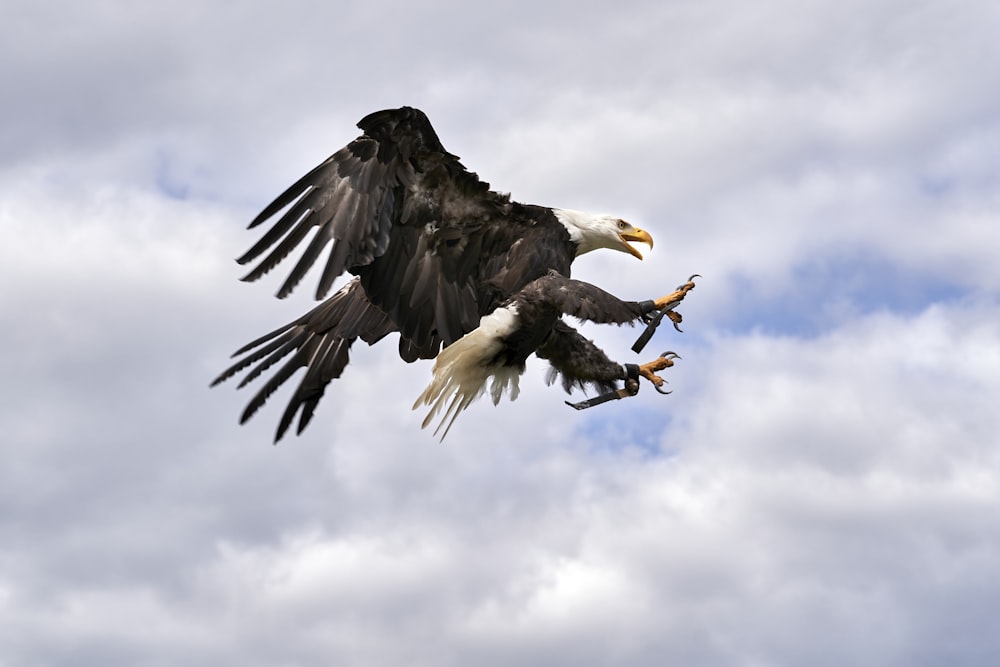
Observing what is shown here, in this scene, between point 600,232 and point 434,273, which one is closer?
point 434,273

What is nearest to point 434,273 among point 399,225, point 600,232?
point 399,225

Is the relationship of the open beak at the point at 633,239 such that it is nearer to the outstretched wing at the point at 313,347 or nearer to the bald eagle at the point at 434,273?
the bald eagle at the point at 434,273

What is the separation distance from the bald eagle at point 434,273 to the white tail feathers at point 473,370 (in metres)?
0.01

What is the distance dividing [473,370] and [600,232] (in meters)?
1.42

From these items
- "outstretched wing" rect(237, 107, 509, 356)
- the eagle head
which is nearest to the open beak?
the eagle head

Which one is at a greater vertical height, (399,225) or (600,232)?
(600,232)

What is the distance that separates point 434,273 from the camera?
9688 millimetres

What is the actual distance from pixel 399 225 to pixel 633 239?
2.13 meters

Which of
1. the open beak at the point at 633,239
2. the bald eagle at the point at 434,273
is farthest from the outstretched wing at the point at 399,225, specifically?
the open beak at the point at 633,239

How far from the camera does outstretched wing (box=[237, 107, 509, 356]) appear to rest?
8.75m

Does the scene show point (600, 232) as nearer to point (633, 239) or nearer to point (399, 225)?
point (633, 239)

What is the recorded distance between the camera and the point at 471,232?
9.76 metres

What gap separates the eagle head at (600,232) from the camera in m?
10.4

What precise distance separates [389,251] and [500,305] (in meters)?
0.90
